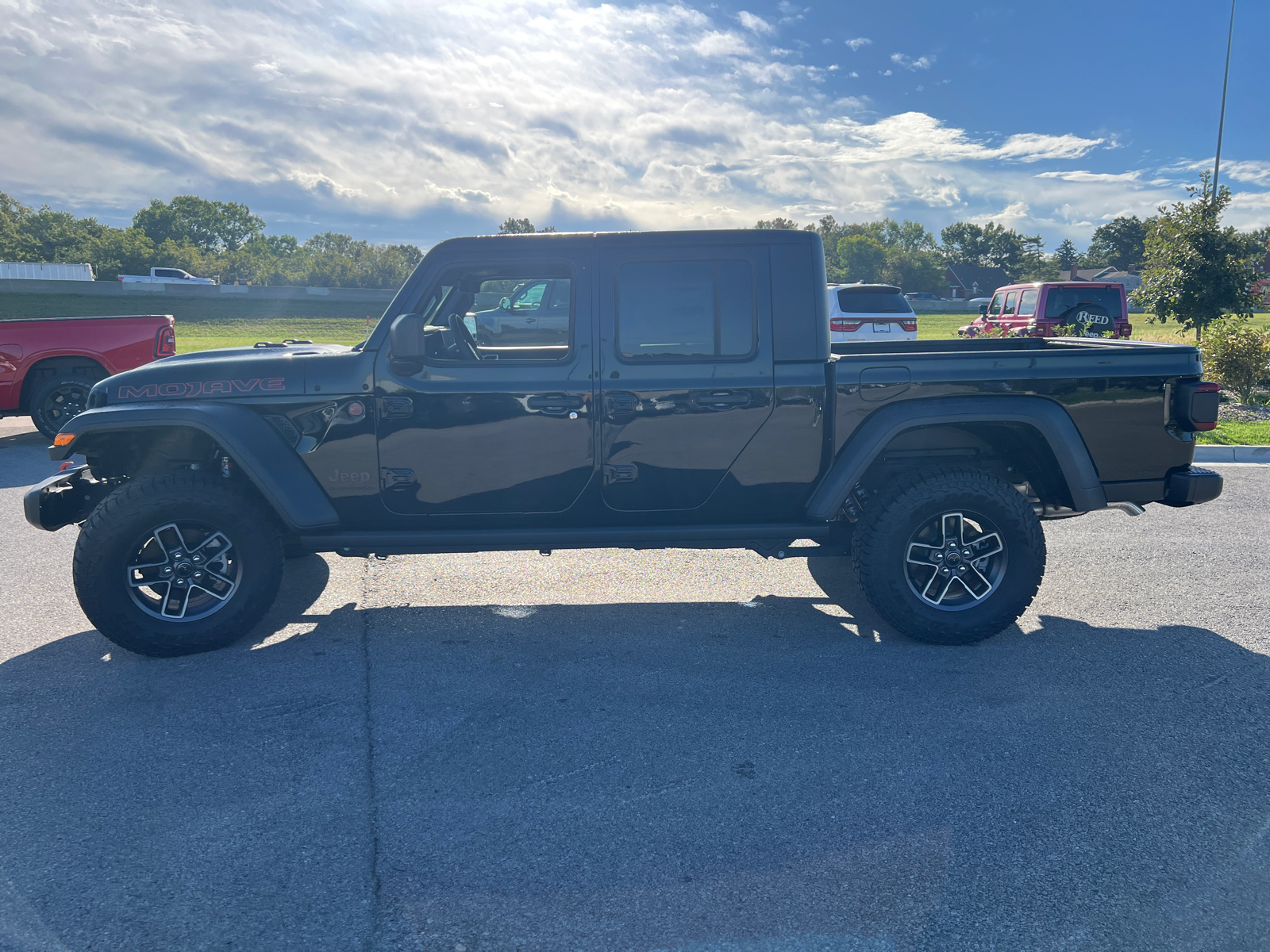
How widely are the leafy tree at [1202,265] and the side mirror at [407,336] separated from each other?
16.5 m

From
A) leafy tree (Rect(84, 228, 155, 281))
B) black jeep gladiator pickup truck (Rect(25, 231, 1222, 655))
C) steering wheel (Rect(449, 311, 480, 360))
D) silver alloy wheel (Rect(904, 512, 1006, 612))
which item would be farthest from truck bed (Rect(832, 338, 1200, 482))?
leafy tree (Rect(84, 228, 155, 281))

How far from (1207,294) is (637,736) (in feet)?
55.5

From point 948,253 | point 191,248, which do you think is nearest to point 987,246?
point 948,253

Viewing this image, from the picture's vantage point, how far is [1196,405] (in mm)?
4332

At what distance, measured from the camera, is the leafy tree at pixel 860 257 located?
116 m

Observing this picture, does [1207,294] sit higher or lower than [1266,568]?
higher

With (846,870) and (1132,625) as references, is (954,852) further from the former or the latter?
(1132,625)

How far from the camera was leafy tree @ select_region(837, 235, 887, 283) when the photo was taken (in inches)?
4547

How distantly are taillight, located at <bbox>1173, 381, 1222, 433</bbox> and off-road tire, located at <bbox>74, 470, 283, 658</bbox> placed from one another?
4.70 meters

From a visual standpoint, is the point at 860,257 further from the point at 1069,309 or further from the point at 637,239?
the point at 637,239

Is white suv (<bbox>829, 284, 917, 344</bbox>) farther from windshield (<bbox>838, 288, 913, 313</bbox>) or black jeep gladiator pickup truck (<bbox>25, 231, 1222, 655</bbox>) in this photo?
black jeep gladiator pickup truck (<bbox>25, 231, 1222, 655</bbox>)

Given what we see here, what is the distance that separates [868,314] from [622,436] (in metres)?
11.5

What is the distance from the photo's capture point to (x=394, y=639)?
4.62m

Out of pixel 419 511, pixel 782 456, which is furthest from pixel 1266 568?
pixel 419 511
